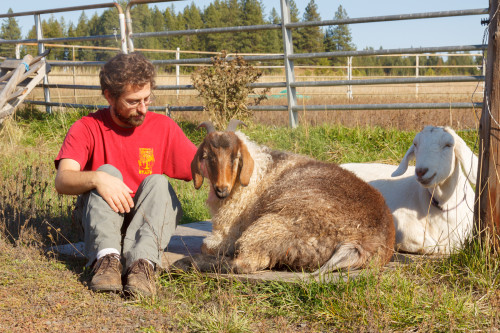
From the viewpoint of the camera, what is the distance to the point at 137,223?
12.7ft

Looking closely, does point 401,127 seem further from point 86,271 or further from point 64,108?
point 64,108

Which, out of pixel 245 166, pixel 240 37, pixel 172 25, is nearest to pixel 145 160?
pixel 245 166

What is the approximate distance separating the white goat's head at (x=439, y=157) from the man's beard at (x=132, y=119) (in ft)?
7.02

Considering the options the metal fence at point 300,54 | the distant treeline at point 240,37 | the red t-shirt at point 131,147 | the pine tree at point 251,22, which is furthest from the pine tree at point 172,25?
the red t-shirt at point 131,147

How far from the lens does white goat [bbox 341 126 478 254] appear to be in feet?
13.7

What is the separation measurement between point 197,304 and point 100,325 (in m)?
0.60

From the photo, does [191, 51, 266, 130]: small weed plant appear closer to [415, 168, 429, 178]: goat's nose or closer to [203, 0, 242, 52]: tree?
[415, 168, 429, 178]: goat's nose

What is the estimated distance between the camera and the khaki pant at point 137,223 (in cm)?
368

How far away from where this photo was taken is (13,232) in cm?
479

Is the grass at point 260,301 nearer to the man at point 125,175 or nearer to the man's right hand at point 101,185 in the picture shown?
the man at point 125,175

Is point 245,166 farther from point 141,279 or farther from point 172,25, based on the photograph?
point 172,25

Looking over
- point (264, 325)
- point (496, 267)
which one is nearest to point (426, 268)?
point (496, 267)

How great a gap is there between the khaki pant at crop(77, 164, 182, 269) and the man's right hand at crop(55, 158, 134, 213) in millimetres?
109

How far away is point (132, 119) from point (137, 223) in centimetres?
78
